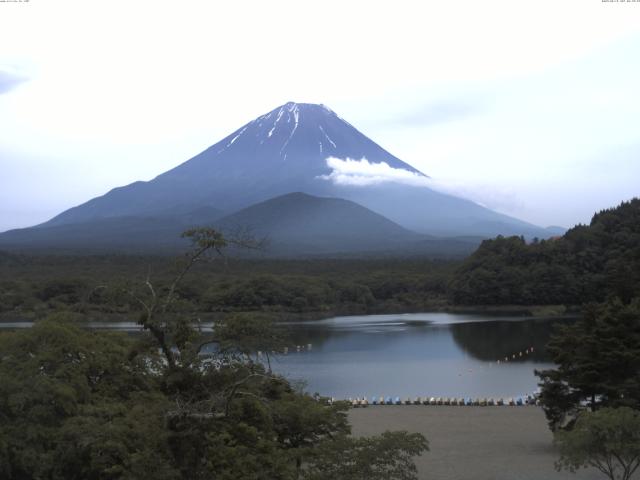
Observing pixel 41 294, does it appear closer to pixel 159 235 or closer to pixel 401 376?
pixel 401 376

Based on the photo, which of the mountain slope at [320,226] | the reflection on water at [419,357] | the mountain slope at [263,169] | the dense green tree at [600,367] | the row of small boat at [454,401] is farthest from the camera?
the mountain slope at [263,169]

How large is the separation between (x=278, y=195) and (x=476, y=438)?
109962 millimetres

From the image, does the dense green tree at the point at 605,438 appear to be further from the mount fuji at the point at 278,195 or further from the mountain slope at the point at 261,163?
the mountain slope at the point at 261,163

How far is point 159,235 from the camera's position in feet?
309

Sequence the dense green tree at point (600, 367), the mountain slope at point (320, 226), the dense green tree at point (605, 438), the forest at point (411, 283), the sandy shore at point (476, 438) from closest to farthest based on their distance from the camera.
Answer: the dense green tree at point (605, 438), the sandy shore at point (476, 438), the dense green tree at point (600, 367), the forest at point (411, 283), the mountain slope at point (320, 226)

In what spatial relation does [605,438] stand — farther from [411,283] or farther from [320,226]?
[320,226]

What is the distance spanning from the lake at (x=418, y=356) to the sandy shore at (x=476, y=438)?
2.26m

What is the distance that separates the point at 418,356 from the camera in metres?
28.5

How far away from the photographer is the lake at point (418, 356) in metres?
22.0

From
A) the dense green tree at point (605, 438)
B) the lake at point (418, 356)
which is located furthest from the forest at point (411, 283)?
the dense green tree at point (605, 438)

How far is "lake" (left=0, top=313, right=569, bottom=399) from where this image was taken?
2198 centimetres

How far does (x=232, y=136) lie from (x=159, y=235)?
140 feet

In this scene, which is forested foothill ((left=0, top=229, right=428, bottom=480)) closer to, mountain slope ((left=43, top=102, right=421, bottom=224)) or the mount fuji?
the mount fuji

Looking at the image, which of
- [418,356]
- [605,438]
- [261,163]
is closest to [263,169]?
[261,163]
